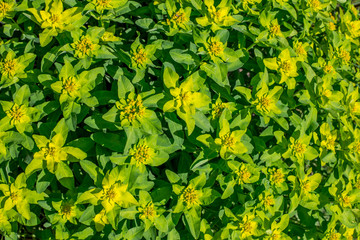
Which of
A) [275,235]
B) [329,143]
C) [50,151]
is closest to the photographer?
[50,151]

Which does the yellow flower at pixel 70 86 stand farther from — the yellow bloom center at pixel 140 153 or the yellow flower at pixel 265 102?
the yellow flower at pixel 265 102

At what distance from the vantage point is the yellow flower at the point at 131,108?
6.28ft

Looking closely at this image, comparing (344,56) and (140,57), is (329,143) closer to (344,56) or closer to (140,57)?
(344,56)

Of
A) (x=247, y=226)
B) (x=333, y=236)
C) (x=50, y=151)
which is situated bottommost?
(x=333, y=236)

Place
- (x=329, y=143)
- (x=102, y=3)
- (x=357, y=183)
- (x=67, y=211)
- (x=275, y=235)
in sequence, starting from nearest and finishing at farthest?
(x=67, y=211)
(x=102, y=3)
(x=275, y=235)
(x=329, y=143)
(x=357, y=183)

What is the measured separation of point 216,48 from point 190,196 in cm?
92

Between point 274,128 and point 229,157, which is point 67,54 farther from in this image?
point 274,128

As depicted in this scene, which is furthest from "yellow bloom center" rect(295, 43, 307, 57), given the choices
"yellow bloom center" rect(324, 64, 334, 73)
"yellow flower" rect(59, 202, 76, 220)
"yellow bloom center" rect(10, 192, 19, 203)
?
"yellow bloom center" rect(10, 192, 19, 203)

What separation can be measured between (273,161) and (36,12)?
5.75 feet

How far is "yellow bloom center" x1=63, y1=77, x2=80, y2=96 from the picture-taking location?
1.93 m

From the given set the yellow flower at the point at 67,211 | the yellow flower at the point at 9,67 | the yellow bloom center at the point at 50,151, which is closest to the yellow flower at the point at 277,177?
the yellow flower at the point at 67,211

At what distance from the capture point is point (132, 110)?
6.28 feet

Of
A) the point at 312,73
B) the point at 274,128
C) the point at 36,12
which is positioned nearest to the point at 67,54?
the point at 36,12

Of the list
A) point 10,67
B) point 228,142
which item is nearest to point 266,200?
point 228,142
